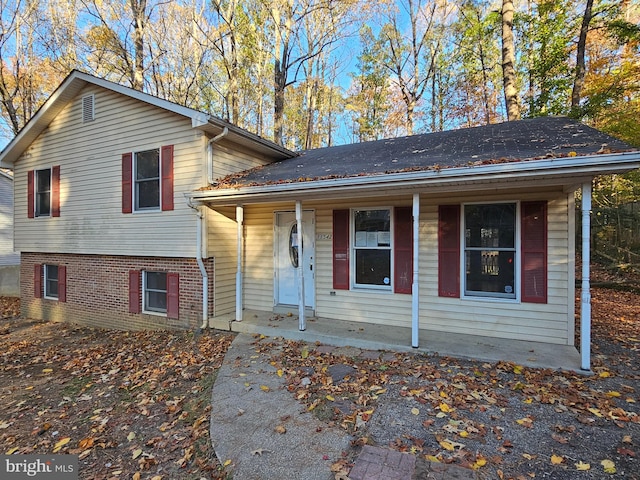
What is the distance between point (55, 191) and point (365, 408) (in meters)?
9.85

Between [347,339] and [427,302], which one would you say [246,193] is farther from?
[427,302]

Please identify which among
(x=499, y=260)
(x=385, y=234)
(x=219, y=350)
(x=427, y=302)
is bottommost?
(x=219, y=350)

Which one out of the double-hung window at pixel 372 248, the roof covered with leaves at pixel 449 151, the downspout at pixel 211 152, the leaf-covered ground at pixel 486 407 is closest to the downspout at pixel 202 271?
the downspout at pixel 211 152

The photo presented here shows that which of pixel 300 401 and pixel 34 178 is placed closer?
pixel 300 401

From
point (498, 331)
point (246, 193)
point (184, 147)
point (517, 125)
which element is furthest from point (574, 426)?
point (184, 147)

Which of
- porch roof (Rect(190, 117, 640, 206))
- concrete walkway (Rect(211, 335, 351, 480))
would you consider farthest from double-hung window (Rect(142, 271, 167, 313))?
concrete walkway (Rect(211, 335, 351, 480))

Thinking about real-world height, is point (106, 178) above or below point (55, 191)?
above

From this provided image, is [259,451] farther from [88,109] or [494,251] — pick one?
[88,109]

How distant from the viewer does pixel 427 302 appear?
6.01 meters

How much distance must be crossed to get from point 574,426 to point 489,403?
0.72 m

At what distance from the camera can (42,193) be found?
9586 mm

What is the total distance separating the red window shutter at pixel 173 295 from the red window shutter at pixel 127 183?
1936mm

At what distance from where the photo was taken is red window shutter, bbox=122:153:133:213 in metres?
7.77

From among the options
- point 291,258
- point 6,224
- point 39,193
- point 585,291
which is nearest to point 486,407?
point 585,291
